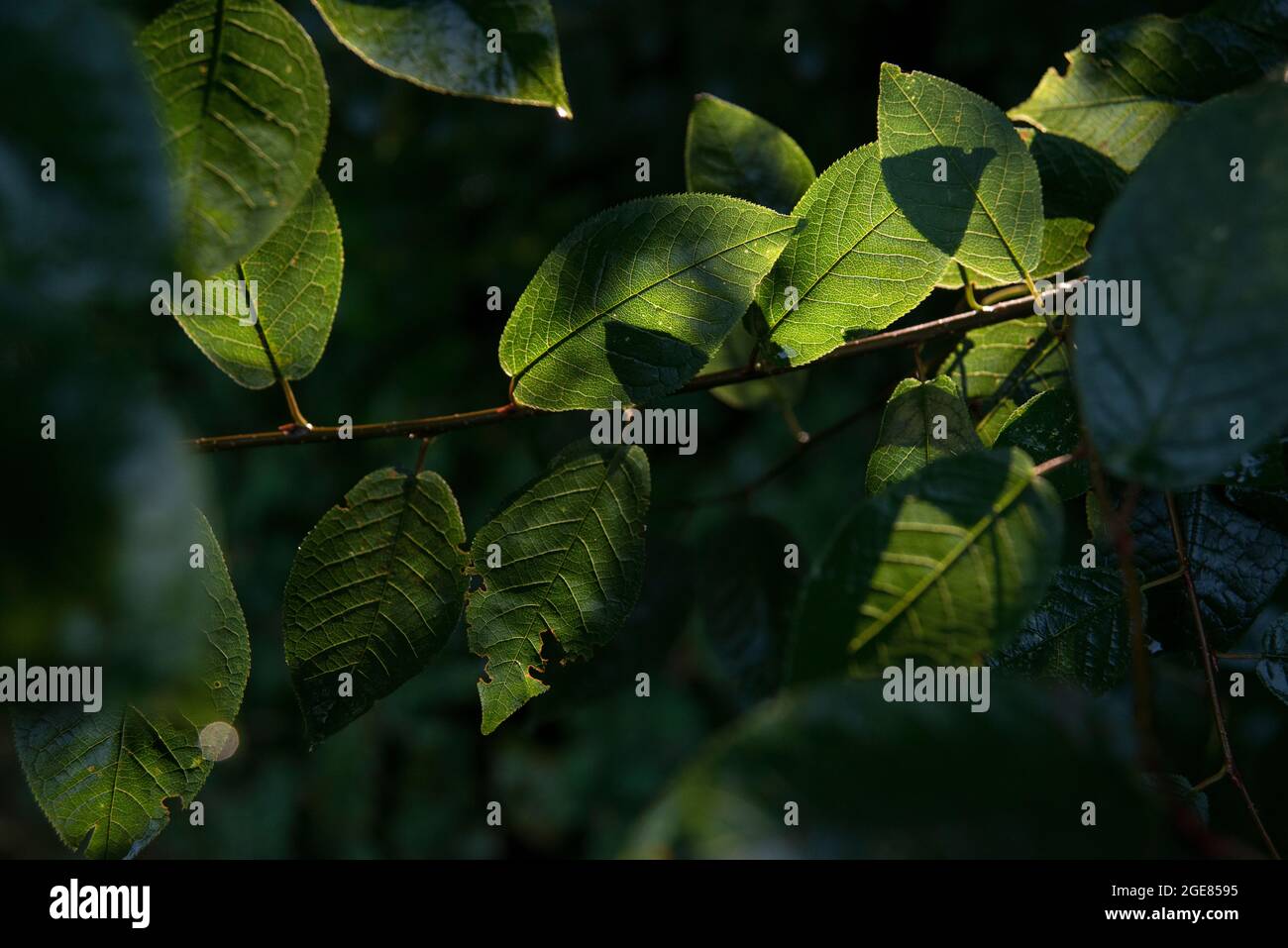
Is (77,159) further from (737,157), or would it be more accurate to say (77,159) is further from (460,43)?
(737,157)

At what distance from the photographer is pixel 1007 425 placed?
0.60 metres

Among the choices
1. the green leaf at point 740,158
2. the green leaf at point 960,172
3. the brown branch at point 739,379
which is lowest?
the brown branch at point 739,379

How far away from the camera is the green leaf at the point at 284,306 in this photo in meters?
0.60

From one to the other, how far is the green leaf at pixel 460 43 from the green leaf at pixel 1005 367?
1.20 feet

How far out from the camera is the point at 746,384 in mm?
959

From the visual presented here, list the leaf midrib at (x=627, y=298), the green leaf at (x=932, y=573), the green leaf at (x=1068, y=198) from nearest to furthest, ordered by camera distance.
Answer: the green leaf at (x=932, y=573), the leaf midrib at (x=627, y=298), the green leaf at (x=1068, y=198)

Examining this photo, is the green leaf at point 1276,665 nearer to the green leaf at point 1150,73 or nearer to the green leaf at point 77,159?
the green leaf at point 1150,73

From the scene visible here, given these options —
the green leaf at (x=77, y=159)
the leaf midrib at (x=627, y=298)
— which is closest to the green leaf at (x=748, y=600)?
the leaf midrib at (x=627, y=298)

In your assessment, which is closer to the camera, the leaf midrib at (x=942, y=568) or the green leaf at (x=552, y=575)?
the leaf midrib at (x=942, y=568)

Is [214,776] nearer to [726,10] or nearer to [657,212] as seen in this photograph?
[726,10]

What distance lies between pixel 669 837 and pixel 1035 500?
0.85 feet

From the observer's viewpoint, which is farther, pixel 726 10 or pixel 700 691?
pixel 700 691

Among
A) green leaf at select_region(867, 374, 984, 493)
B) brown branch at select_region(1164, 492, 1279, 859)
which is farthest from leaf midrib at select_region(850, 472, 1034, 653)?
brown branch at select_region(1164, 492, 1279, 859)

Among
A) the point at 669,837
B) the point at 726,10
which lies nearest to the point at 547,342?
the point at 669,837
